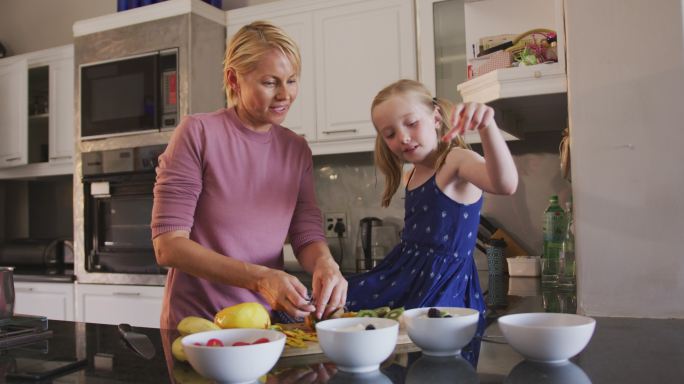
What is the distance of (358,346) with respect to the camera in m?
0.79

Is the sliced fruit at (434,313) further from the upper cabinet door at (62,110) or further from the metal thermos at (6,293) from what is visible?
the upper cabinet door at (62,110)

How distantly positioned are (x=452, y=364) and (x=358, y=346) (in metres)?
0.15

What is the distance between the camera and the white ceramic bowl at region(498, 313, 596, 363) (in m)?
0.80

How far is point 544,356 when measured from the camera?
0.83 m

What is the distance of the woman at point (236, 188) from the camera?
1.24 metres

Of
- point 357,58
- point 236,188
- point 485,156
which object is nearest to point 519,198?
point 357,58

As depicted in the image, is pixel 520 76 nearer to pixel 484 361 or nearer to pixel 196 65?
pixel 484 361

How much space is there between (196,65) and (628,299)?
2.11m

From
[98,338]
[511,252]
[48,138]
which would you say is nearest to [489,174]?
[98,338]

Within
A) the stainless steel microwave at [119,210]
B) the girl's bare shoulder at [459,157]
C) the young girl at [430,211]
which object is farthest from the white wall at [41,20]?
the girl's bare shoulder at [459,157]

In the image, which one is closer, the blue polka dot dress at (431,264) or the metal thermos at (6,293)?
the metal thermos at (6,293)

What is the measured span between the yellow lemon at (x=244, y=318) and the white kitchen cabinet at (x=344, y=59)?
173cm

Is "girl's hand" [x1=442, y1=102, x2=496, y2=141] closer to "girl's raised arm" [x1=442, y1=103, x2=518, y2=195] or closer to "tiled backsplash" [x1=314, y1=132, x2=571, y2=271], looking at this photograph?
"girl's raised arm" [x1=442, y1=103, x2=518, y2=195]

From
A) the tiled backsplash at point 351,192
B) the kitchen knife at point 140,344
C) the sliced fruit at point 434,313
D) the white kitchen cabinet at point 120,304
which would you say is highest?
the tiled backsplash at point 351,192
